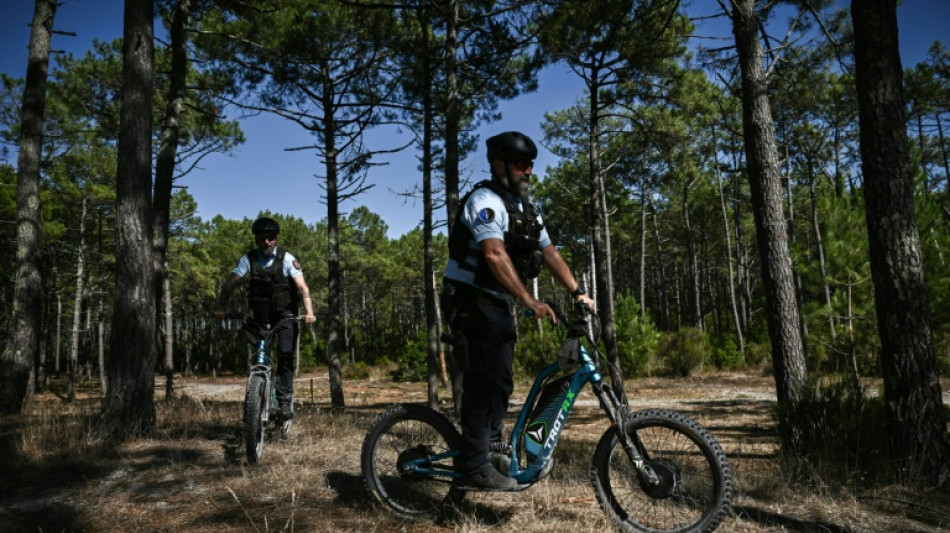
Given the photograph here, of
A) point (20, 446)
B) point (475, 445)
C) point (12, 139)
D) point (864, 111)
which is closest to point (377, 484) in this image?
point (475, 445)

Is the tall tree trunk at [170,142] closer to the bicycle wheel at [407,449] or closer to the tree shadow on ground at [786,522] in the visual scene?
the bicycle wheel at [407,449]

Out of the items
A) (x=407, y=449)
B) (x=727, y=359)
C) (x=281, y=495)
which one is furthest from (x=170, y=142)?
(x=727, y=359)

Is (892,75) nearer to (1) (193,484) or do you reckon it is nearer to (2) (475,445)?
(2) (475,445)

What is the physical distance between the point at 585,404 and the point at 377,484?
482 inches

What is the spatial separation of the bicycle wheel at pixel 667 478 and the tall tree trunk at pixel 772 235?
4.03 metres

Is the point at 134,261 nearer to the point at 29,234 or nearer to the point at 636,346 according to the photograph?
the point at 29,234

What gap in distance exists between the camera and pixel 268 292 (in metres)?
5.06

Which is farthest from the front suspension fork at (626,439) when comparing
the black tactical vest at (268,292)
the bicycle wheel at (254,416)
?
the black tactical vest at (268,292)

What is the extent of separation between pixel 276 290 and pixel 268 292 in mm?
75

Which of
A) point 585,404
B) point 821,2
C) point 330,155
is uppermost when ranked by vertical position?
point 821,2

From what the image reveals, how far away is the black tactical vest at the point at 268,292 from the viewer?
5.02m

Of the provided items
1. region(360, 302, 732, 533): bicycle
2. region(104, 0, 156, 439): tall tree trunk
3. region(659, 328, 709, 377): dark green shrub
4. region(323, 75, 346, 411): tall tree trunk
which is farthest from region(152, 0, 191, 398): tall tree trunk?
region(659, 328, 709, 377): dark green shrub

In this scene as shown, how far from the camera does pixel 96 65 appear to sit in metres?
14.0

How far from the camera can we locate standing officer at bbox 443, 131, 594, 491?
2793 mm
